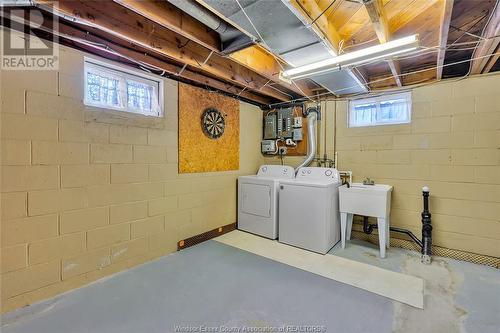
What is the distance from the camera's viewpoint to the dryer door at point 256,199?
11.2 feet

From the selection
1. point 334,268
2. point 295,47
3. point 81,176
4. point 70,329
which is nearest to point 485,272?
point 334,268

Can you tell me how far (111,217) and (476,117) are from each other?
13.8 ft

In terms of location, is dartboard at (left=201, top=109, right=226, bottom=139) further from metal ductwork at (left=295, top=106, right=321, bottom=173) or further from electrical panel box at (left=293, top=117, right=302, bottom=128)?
metal ductwork at (left=295, top=106, right=321, bottom=173)

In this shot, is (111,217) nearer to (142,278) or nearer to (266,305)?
(142,278)

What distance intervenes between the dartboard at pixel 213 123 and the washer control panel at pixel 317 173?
1.42 meters

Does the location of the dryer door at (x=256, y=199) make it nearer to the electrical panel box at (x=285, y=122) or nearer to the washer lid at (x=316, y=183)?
the washer lid at (x=316, y=183)

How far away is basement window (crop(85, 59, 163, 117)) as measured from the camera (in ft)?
7.28

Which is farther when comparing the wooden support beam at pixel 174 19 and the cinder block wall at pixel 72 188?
the cinder block wall at pixel 72 188

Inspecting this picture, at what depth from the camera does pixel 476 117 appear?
2.64 meters

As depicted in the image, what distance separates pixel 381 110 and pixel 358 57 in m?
1.55

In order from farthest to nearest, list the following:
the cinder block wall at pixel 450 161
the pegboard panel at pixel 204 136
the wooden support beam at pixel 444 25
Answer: the pegboard panel at pixel 204 136 < the cinder block wall at pixel 450 161 < the wooden support beam at pixel 444 25

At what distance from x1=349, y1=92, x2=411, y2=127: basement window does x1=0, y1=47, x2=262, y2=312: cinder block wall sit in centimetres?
263

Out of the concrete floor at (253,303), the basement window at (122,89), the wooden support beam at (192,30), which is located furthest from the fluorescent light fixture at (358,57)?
the concrete floor at (253,303)

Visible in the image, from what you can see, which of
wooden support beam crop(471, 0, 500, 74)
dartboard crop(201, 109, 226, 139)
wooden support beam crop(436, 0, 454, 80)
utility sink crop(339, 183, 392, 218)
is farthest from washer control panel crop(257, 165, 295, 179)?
wooden support beam crop(471, 0, 500, 74)
